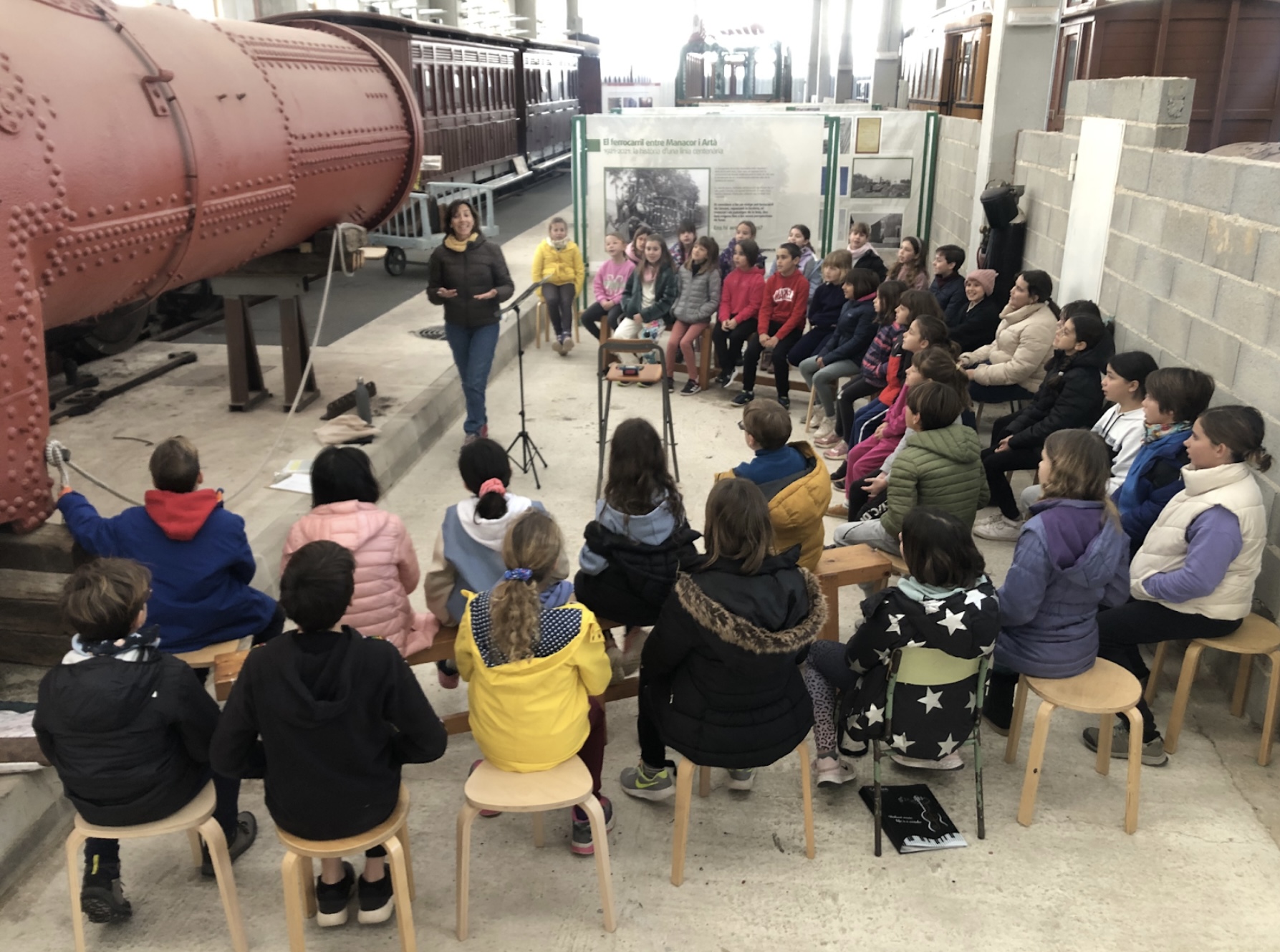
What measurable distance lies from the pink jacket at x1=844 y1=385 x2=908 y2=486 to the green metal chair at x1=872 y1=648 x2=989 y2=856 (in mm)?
1975

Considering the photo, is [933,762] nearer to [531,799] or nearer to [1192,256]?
[531,799]

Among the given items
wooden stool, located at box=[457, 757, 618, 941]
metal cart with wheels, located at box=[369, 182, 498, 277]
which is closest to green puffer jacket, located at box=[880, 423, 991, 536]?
wooden stool, located at box=[457, 757, 618, 941]

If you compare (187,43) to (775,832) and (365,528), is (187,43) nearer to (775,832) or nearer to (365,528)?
(365,528)

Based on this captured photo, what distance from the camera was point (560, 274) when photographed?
9.38m

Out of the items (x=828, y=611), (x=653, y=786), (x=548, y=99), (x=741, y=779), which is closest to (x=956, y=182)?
(x=828, y=611)

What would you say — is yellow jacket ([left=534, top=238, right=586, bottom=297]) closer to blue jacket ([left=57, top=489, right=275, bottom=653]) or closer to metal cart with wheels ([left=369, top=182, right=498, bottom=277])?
metal cart with wheels ([left=369, top=182, right=498, bottom=277])

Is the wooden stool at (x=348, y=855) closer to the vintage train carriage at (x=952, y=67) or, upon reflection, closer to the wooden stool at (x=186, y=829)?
the wooden stool at (x=186, y=829)

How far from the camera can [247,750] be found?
2.67 m

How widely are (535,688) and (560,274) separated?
6997mm

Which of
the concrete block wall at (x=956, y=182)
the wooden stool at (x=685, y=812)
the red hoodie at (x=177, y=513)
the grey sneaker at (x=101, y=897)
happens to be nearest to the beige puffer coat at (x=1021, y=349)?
the concrete block wall at (x=956, y=182)

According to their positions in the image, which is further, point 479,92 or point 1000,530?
point 479,92

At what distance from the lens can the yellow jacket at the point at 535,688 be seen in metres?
2.85

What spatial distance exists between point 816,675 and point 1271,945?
5.03ft

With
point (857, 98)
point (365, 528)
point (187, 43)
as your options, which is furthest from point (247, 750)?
point (857, 98)
